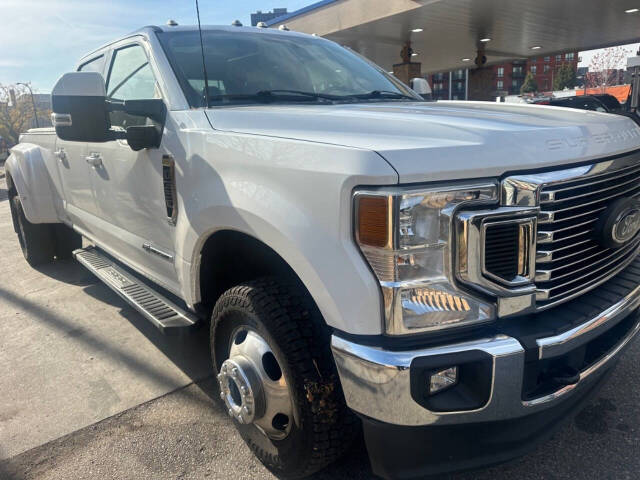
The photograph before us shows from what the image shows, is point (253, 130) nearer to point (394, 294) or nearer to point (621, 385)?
point (394, 294)

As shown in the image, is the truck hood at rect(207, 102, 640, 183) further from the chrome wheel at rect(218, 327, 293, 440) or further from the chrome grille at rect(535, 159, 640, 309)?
the chrome wheel at rect(218, 327, 293, 440)

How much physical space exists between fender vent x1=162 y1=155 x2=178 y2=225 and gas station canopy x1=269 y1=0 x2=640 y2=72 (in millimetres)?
10237

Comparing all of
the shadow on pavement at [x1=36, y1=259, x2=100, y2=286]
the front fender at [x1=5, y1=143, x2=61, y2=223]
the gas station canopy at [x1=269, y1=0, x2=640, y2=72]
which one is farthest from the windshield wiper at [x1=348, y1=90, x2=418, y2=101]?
the gas station canopy at [x1=269, y1=0, x2=640, y2=72]

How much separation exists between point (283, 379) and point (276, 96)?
4.73 feet

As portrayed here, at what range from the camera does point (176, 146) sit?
7.80 ft

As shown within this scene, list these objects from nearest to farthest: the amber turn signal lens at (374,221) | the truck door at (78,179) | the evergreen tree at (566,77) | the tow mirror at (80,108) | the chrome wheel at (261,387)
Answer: the amber turn signal lens at (374,221), the chrome wheel at (261,387), the tow mirror at (80,108), the truck door at (78,179), the evergreen tree at (566,77)

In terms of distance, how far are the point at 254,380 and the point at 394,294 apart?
2.71 ft

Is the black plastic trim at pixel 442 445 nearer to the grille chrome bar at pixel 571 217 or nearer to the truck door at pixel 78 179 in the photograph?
the grille chrome bar at pixel 571 217

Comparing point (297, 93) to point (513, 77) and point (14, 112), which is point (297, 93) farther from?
point (513, 77)

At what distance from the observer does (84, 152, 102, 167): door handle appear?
3.24 m

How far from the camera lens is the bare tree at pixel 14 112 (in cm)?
4161

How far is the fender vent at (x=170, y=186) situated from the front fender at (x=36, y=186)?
262cm

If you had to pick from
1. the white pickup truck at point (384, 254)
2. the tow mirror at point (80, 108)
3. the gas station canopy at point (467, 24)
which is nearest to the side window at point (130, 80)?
the white pickup truck at point (384, 254)

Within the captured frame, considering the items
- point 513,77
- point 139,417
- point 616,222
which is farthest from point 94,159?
point 513,77
